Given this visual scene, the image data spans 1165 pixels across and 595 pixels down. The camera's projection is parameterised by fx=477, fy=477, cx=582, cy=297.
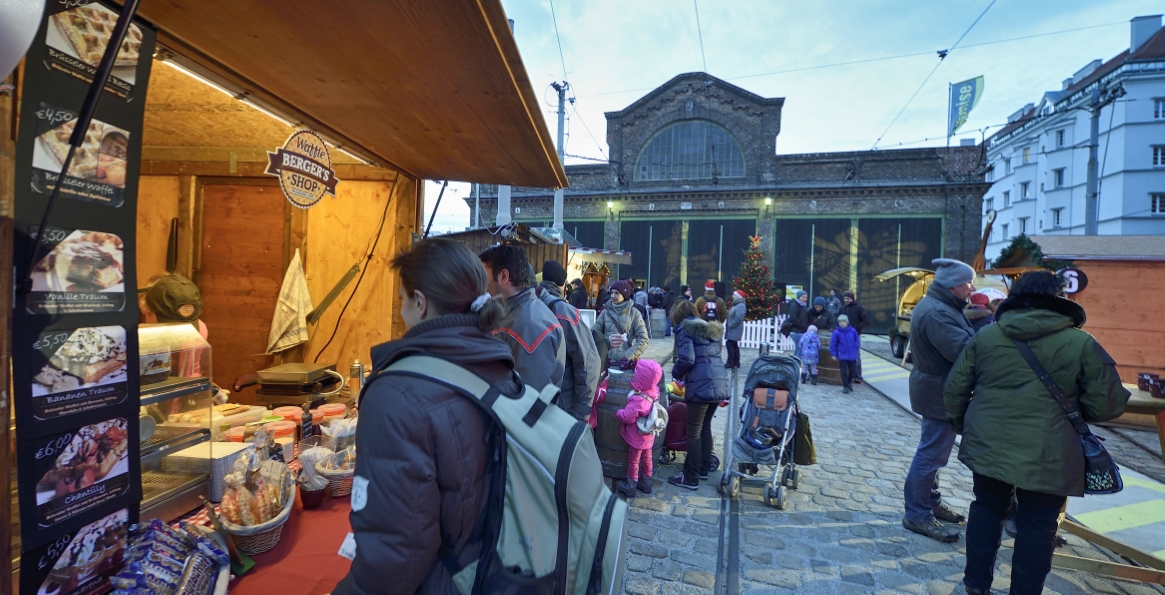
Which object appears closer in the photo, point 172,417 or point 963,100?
point 172,417

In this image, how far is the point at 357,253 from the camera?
4.66 m

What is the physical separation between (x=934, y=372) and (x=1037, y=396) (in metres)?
1.09

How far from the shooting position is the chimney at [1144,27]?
30552 mm

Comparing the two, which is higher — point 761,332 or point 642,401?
point 642,401

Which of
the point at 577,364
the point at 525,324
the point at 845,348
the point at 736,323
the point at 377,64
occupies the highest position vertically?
the point at 377,64

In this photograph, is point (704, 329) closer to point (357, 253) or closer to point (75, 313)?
point (357, 253)

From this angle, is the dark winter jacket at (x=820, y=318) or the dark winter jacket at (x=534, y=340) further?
the dark winter jacket at (x=820, y=318)

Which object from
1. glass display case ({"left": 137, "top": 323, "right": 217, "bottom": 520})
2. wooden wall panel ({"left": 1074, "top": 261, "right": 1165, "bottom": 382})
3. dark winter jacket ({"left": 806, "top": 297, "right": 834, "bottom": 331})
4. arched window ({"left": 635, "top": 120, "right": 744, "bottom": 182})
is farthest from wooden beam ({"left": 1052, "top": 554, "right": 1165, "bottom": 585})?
arched window ({"left": 635, "top": 120, "right": 744, "bottom": 182})

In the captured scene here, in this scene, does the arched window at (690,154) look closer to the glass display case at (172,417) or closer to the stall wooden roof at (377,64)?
the stall wooden roof at (377,64)

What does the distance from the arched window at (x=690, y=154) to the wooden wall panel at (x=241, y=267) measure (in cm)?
2340

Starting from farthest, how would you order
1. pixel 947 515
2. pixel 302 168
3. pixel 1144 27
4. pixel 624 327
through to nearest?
1. pixel 1144 27
2. pixel 624 327
3. pixel 947 515
4. pixel 302 168

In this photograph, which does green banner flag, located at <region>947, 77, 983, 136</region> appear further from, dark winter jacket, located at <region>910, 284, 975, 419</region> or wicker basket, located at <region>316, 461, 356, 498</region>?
wicker basket, located at <region>316, 461, 356, 498</region>

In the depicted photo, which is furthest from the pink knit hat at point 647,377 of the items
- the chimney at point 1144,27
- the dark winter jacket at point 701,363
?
the chimney at point 1144,27

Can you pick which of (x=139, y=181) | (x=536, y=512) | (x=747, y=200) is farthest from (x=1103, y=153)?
(x=139, y=181)
